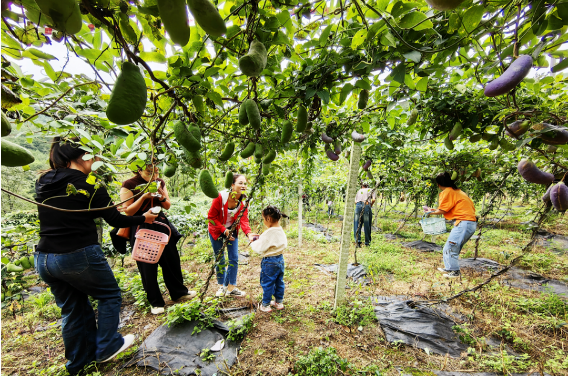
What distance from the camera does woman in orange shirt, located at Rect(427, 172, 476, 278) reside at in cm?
347

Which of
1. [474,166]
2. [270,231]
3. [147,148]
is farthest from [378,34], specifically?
[474,166]

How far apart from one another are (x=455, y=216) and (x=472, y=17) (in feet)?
11.7

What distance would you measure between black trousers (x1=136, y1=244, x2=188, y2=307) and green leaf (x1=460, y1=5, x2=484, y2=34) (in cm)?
286

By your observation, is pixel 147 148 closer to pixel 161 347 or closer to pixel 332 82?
pixel 332 82

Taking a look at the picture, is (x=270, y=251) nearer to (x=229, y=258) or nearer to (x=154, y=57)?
(x=229, y=258)

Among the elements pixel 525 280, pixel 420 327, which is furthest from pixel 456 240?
pixel 420 327

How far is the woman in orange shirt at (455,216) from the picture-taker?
347 cm

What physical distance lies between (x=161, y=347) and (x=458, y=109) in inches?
120

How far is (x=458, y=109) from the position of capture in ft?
5.57

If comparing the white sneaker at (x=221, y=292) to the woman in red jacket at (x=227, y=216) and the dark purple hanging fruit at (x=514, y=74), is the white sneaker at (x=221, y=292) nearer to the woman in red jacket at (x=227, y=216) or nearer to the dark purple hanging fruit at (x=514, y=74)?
the woman in red jacket at (x=227, y=216)

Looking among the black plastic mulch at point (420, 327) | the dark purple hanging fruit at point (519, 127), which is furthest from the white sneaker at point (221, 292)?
the dark purple hanging fruit at point (519, 127)

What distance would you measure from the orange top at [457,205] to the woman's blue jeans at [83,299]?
431 cm

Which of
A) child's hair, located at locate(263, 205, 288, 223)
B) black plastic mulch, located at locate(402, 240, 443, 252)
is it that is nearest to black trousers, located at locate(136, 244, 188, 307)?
child's hair, located at locate(263, 205, 288, 223)

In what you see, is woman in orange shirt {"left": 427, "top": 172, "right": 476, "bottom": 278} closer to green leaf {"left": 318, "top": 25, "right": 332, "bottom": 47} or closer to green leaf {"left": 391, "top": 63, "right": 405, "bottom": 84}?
green leaf {"left": 391, "top": 63, "right": 405, "bottom": 84}
